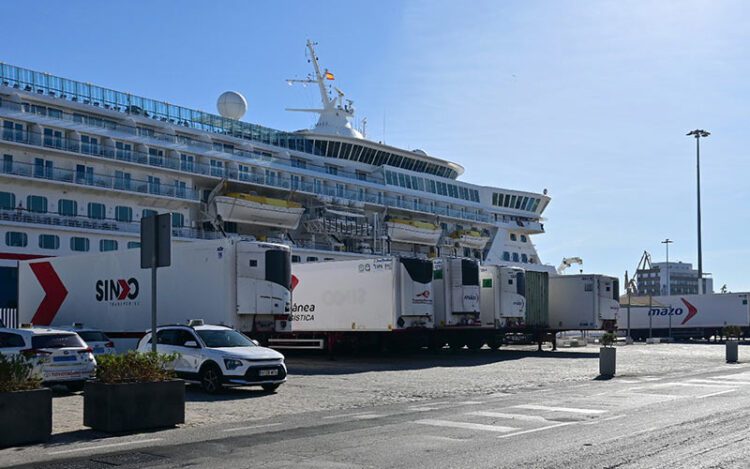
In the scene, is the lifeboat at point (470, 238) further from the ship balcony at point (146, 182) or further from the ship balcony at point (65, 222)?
the ship balcony at point (65, 222)

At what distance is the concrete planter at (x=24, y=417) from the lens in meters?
9.79

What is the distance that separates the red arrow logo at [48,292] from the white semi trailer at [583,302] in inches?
816

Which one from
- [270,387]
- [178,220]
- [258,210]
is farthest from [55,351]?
[258,210]

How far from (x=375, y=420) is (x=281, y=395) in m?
4.50

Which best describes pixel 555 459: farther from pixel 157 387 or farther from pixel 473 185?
pixel 473 185

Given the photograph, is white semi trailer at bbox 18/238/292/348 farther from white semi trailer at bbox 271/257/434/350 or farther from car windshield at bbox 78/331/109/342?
white semi trailer at bbox 271/257/434/350

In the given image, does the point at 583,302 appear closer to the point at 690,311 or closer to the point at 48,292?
the point at 690,311

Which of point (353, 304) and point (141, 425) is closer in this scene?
point (141, 425)

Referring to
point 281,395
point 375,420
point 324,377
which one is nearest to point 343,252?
point 324,377

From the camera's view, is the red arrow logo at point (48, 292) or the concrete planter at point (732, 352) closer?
the concrete planter at point (732, 352)

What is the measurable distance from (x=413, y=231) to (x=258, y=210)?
1353 cm

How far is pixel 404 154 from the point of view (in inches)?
2308

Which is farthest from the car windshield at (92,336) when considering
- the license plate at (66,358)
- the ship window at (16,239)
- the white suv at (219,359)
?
the ship window at (16,239)

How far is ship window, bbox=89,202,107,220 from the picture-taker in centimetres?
3900
